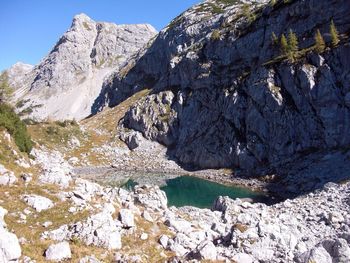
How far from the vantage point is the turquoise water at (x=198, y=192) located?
6853cm

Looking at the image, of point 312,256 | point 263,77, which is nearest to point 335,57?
point 263,77

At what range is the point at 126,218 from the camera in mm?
27250

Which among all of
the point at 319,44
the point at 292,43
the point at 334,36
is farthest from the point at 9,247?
the point at 292,43

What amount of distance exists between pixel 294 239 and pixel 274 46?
83400mm

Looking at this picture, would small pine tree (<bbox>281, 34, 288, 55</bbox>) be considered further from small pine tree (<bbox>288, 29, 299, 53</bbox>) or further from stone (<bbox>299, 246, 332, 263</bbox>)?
stone (<bbox>299, 246, 332, 263</bbox>)

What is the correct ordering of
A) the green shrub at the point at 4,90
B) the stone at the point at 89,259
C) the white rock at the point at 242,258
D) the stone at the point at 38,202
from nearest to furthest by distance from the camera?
the stone at the point at 89,259 < the white rock at the point at 242,258 < the stone at the point at 38,202 < the green shrub at the point at 4,90

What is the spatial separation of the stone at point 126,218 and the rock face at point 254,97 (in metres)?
59.2

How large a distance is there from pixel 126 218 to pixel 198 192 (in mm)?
51953

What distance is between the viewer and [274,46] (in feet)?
339

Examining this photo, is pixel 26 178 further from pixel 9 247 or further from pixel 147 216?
pixel 9 247

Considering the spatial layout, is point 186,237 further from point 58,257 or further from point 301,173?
point 301,173

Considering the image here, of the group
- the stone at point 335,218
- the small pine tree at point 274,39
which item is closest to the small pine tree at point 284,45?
the small pine tree at point 274,39

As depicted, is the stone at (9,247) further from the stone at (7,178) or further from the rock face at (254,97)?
the rock face at (254,97)

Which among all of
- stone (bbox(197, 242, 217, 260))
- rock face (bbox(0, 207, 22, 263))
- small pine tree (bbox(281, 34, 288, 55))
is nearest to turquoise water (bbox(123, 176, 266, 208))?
stone (bbox(197, 242, 217, 260))
